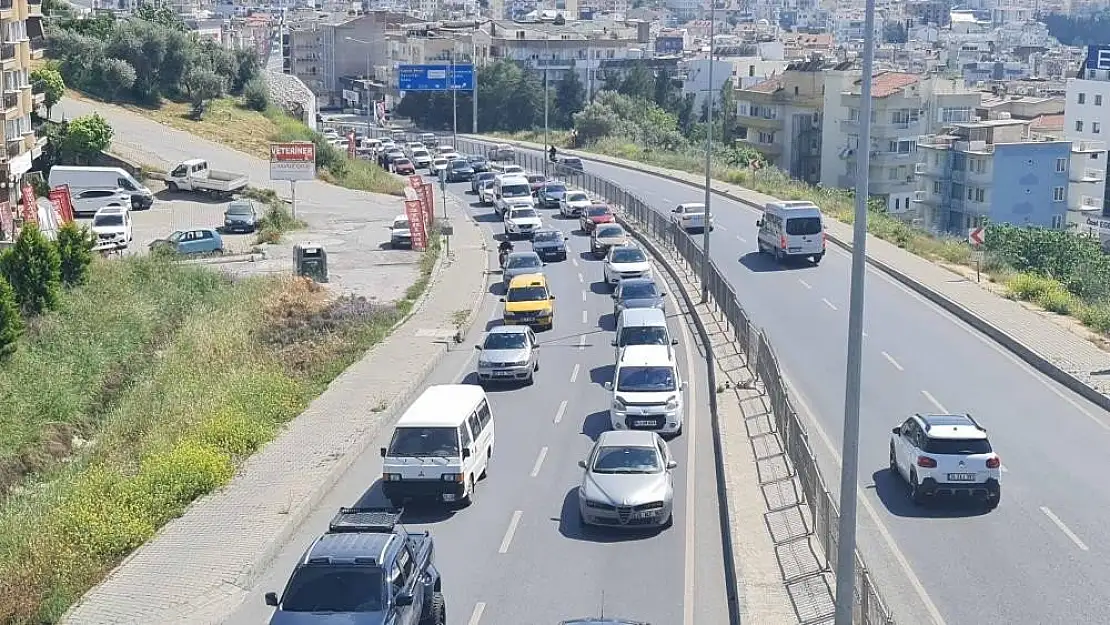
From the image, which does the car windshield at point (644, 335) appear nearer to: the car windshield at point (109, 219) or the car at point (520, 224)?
the car at point (520, 224)

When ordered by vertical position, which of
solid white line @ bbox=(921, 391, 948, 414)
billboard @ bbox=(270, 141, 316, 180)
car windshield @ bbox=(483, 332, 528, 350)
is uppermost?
billboard @ bbox=(270, 141, 316, 180)

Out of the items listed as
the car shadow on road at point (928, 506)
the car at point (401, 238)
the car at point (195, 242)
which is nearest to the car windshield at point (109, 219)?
the car at point (195, 242)

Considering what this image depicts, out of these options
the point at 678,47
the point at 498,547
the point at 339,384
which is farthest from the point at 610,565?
the point at 678,47

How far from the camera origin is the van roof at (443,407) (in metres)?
20.9

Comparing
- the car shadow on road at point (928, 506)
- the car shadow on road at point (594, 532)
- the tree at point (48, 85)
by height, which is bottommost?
the car shadow on road at point (594, 532)

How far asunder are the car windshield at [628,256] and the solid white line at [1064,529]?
846 inches

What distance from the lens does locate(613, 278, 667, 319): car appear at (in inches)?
1346

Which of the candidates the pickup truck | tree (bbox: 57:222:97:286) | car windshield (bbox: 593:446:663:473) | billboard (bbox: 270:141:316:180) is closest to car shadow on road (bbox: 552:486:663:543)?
car windshield (bbox: 593:446:663:473)

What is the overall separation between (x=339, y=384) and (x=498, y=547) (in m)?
→ 10.5

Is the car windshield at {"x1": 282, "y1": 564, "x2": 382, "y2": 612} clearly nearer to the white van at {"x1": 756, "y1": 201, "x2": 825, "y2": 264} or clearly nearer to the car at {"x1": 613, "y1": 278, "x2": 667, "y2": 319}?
the car at {"x1": 613, "y1": 278, "x2": 667, "y2": 319}

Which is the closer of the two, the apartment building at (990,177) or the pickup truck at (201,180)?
the pickup truck at (201,180)

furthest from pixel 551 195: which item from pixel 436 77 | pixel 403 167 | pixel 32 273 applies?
pixel 32 273

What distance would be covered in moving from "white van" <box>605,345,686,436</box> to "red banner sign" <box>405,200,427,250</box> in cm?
2365

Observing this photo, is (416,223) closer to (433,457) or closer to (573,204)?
(573,204)
